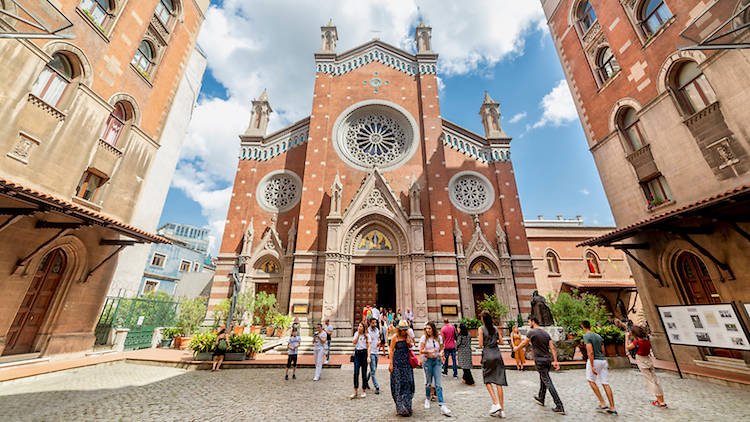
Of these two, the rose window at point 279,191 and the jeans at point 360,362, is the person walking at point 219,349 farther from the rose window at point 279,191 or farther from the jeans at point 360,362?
the rose window at point 279,191

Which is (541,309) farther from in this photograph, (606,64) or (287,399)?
(606,64)

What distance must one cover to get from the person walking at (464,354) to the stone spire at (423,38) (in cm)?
2400

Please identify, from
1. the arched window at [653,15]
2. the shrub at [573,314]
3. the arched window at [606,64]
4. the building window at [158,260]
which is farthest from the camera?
the building window at [158,260]

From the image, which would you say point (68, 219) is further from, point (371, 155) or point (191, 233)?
point (191, 233)

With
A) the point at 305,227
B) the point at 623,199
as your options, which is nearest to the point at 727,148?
the point at 623,199

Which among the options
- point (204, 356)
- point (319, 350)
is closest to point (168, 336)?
point (204, 356)

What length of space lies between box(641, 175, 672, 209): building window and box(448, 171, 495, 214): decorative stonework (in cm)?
1032

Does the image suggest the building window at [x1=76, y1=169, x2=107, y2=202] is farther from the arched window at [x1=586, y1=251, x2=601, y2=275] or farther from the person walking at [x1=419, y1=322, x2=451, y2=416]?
the arched window at [x1=586, y1=251, x2=601, y2=275]

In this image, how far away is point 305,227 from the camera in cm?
1900

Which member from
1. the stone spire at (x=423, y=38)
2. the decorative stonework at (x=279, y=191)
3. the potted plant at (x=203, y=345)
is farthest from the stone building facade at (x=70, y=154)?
the stone spire at (x=423, y=38)

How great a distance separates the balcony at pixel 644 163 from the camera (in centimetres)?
1148

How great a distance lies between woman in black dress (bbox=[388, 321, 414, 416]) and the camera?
544cm

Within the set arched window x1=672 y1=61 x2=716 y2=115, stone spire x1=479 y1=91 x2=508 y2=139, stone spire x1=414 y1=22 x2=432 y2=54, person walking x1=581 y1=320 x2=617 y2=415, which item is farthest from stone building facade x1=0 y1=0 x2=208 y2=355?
stone spire x1=479 y1=91 x2=508 y2=139

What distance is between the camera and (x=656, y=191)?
11.6m
